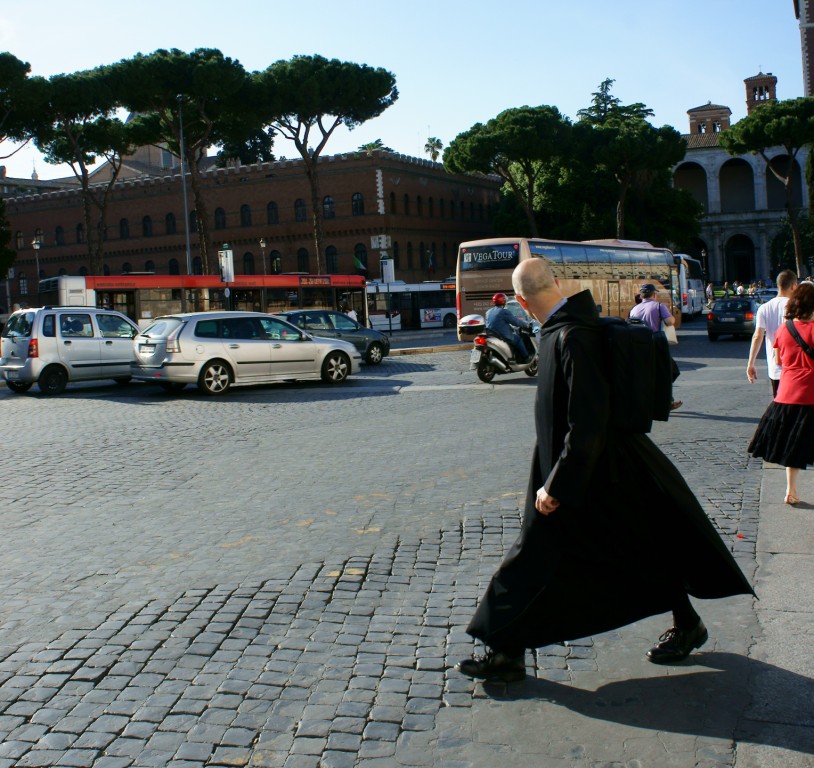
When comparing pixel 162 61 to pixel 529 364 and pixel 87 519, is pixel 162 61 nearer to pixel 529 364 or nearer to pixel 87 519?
pixel 529 364

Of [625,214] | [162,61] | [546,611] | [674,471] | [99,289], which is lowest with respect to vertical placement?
[546,611]

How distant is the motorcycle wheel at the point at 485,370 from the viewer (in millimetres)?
17623

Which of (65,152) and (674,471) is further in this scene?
(65,152)

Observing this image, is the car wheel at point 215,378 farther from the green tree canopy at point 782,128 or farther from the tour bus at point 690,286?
the green tree canopy at point 782,128

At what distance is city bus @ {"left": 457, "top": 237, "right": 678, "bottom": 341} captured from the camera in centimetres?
2952

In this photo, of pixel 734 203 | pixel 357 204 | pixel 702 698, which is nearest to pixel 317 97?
pixel 357 204

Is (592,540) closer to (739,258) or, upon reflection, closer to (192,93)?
(192,93)

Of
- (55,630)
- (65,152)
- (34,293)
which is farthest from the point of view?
(34,293)

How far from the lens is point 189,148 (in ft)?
160

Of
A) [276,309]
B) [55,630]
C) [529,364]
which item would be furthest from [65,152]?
[55,630]

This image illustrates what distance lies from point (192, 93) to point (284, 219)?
2186cm

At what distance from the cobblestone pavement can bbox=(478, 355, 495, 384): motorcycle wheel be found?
7.18 metres

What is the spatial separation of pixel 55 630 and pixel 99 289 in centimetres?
2624

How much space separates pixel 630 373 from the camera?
11.7 ft
